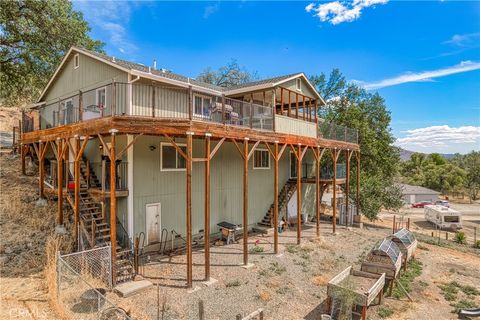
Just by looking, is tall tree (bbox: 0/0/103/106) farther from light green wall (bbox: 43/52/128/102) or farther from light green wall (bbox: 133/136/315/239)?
light green wall (bbox: 133/136/315/239)

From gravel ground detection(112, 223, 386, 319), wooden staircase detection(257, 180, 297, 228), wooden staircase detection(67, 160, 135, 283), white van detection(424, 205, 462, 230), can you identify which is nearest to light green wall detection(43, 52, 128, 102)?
wooden staircase detection(67, 160, 135, 283)

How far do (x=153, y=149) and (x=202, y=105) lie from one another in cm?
383

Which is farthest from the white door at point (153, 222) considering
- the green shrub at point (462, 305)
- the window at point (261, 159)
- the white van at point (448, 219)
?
the white van at point (448, 219)

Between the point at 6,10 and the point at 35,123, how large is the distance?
36.4 feet

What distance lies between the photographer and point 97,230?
34.4 feet

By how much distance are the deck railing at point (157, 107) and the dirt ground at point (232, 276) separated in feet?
15.1

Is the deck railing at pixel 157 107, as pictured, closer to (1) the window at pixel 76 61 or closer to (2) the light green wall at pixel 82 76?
(2) the light green wall at pixel 82 76

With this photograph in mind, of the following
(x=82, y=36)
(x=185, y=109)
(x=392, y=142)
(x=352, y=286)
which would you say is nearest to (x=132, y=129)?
(x=185, y=109)

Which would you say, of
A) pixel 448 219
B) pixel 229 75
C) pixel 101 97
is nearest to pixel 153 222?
pixel 101 97

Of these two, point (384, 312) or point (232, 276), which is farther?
point (232, 276)

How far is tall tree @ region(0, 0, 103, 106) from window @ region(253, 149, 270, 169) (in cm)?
1650

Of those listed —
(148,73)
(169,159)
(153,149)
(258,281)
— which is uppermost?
(148,73)

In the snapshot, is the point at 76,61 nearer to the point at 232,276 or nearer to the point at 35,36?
the point at 35,36

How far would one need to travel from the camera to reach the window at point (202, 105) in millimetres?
14422
